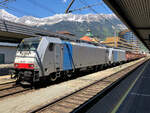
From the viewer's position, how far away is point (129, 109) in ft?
21.1

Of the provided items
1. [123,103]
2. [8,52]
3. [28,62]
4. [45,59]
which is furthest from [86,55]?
[8,52]

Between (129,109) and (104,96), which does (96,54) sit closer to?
(104,96)

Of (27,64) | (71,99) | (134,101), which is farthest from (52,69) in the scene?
(134,101)

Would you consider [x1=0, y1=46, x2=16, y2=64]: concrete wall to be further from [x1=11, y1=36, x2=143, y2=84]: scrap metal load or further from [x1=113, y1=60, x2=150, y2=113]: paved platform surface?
[x1=113, y1=60, x2=150, y2=113]: paved platform surface

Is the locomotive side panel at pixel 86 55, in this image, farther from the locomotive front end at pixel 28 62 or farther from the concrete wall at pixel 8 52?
the concrete wall at pixel 8 52

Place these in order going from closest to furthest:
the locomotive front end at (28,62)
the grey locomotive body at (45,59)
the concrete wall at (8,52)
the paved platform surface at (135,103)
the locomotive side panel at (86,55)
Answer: the paved platform surface at (135,103), the locomotive front end at (28,62), the grey locomotive body at (45,59), the locomotive side panel at (86,55), the concrete wall at (8,52)

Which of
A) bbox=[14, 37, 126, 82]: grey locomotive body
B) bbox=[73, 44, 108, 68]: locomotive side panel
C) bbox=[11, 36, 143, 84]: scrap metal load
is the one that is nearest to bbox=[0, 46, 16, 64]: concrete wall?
bbox=[73, 44, 108, 68]: locomotive side panel

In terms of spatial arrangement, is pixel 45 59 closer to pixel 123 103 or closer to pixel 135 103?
pixel 123 103

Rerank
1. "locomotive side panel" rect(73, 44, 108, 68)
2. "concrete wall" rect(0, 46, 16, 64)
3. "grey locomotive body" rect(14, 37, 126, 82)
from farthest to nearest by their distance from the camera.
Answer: "concrete wall" rect(0, 46, 16, 64)
"locomotive side panel" rect(73, 44, 108, 68)
"grey locomotive body" rect(14, 37, 126, 82)

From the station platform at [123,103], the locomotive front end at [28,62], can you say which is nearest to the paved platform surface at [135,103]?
the station platform at [123,103]

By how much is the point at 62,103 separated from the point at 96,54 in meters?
12.2

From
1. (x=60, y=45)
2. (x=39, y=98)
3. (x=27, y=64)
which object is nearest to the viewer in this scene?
(x=39, y=98)

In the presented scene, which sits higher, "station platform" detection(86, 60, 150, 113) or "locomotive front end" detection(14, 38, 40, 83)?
"locomotive front end" detection(14, 38, 40, 83)

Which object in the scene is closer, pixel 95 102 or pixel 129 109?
pixel 129 109
